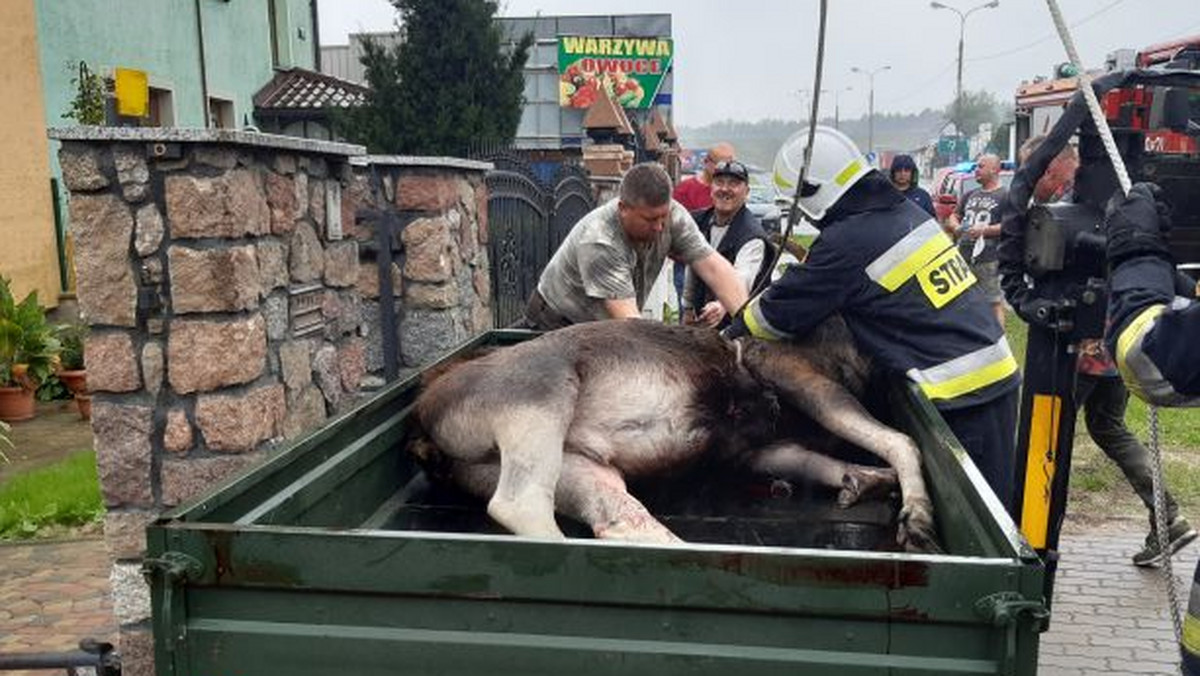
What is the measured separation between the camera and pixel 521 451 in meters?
2.94

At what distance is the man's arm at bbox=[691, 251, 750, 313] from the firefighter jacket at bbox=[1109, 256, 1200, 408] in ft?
8.10

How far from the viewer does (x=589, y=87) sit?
2961 cm

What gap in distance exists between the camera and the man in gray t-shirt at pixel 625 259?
489 cm

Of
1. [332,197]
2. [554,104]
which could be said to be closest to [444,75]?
[332,197]

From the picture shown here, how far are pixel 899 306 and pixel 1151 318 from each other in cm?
119

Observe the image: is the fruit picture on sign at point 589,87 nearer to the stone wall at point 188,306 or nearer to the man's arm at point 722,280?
the man's arm at point 722,280

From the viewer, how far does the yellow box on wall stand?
3.79m

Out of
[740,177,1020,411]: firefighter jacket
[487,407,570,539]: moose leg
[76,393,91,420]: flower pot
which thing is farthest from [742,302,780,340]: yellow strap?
[76,393,91,420]: flower pot

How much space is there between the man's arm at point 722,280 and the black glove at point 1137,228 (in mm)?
2419


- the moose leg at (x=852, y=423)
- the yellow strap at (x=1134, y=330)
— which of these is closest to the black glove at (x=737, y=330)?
the moose leg at (x=852, y=423)

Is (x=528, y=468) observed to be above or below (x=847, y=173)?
below

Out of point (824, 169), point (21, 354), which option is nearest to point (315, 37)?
point (21, 354)

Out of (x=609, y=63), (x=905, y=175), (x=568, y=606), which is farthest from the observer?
(x=609, y=63)

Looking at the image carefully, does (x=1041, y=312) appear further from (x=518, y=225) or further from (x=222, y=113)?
(x=222, y=113)
